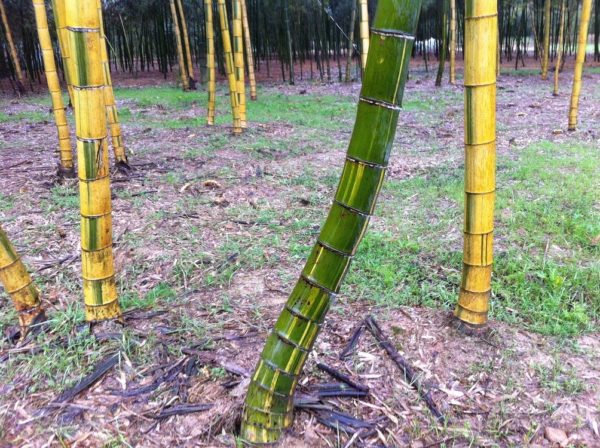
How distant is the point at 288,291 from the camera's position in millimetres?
2471

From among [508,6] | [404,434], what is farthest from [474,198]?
[508,6]

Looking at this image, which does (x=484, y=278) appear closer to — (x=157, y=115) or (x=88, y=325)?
(x=88, y=325)

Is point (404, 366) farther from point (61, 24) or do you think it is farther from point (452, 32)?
point (452, 32)

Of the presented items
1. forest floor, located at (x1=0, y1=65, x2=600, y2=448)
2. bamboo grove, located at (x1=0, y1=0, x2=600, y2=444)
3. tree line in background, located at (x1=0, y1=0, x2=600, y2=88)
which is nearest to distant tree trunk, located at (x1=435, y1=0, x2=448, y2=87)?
tree line in background, located at (x1=0, y1=0, x2=600, y2=88)

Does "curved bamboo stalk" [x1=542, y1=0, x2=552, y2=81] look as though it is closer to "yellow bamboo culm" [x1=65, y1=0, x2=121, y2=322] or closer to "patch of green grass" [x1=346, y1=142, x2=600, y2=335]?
"patch of green grass" [x1=346, y1=142, x2=600, y2=335]

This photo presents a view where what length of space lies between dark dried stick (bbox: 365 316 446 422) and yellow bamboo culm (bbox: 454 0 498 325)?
329mm

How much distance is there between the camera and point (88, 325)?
1990 millimetres

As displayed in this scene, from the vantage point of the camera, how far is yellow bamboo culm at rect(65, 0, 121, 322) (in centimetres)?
155

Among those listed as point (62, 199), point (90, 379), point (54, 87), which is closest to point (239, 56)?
point (54, 87)

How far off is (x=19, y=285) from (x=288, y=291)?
1.18 metres

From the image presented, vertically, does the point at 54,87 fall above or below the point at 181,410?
above

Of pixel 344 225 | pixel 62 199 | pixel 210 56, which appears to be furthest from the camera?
pixel 210 56

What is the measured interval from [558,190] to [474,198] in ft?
7.01

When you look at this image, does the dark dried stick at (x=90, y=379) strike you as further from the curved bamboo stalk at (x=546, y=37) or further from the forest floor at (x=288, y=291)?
the curved bamboo stalk at (x=546, y=37)
